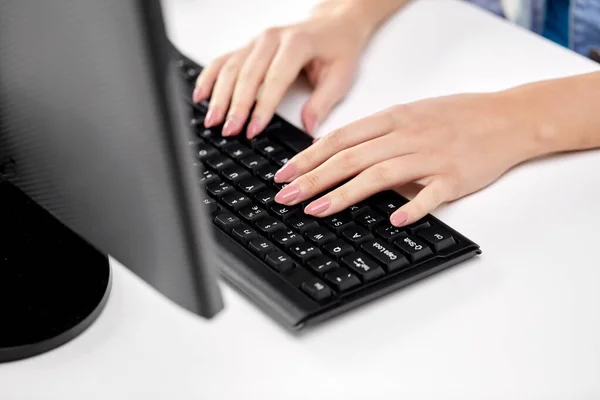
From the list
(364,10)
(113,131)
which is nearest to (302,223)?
(113,131)

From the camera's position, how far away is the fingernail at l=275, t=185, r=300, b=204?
2.19 ft

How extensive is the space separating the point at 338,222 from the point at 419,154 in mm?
124

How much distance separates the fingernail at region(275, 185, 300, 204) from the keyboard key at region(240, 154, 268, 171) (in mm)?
48

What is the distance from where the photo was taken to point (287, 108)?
0.87 m

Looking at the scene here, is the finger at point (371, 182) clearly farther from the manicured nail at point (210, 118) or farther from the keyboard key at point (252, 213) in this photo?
the manicured nail at point (210, 118)

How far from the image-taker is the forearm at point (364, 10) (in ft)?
3.14

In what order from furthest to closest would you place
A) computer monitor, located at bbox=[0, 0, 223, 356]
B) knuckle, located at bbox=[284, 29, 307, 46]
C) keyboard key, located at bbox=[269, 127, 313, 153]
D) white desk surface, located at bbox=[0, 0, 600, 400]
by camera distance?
1. knuckle, located at bbox=[284, 29, 307, 46]
2. keyboard key, located at bbox=[269, 127, 313, 153]
3. white desk surface, located at bbox=[0, 0, 600, 400]
4. computer monitor, located at bbox=[0, 0, 223, 356]

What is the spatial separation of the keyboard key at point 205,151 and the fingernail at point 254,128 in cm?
4

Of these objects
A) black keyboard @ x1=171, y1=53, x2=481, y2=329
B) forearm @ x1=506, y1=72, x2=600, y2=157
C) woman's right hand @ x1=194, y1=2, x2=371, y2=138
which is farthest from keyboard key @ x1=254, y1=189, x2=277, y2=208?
forearm @ x1=506, y1=72, x2=600, y2=157

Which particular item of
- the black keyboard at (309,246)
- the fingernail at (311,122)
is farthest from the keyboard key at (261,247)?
the fingernail at (311,122)

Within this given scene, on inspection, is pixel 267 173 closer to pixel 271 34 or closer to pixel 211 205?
pixel 211 205

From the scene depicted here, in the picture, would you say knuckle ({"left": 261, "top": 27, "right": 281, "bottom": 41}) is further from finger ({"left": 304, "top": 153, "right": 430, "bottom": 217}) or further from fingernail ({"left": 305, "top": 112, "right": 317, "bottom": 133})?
finger ({"left": 304, "top": 153, "right": 430, "bottom": 217})

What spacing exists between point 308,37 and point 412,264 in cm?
37

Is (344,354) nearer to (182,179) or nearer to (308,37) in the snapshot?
(182,179)
